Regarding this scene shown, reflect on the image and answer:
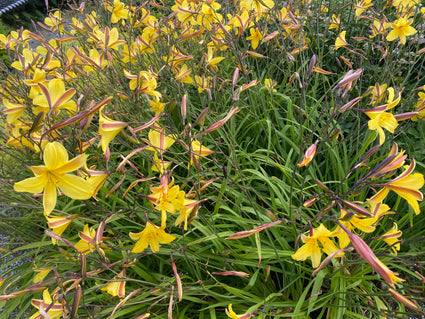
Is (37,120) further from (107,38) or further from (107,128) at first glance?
(107,38)

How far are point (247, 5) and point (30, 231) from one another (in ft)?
8.21

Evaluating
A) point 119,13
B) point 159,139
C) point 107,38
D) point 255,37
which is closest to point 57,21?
point 119,13

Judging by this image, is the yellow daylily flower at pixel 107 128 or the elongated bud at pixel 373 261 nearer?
the elongated bud at pixel 373 261

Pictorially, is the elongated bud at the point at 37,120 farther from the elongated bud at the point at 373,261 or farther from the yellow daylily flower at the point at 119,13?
the yellow daylily flower at the point at 119,13

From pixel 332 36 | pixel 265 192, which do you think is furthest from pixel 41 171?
pixel 332 36

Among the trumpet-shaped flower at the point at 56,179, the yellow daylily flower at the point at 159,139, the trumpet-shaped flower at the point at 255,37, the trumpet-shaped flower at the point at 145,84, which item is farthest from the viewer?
the trumpet-shaped flower at the point at 255,37

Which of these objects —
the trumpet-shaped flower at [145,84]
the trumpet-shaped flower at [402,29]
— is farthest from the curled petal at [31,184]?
the trumpet-shaped flower at [402,29]

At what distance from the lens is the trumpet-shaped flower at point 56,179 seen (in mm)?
1051

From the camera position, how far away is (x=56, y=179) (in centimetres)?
112

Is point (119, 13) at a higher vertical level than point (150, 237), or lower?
higher

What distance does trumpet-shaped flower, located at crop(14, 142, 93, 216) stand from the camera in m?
1.05

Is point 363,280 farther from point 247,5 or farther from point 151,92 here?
point 247,5

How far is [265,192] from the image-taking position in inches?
98.0

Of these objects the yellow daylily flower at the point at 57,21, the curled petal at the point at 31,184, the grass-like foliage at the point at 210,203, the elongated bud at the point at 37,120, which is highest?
the yellow daylily flower at the point at 57,21
